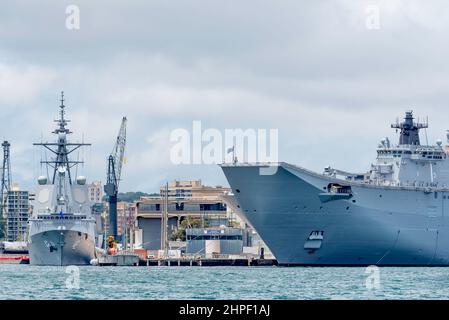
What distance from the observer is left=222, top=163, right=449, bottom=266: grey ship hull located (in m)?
91.4

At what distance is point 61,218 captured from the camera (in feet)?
412

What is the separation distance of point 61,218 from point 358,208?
40.8 meters

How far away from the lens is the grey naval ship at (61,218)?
124 m

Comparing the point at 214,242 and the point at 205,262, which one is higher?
the point at 214,242

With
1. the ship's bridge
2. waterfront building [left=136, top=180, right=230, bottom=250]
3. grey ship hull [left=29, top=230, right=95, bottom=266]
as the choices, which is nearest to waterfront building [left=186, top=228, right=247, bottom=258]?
grey ship hull [left=29, top=230, right=95, bottom=266]

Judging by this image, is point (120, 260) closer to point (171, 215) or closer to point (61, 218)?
point (61, 218)

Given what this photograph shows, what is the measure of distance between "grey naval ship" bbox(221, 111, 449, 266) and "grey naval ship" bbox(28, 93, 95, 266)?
32767mm

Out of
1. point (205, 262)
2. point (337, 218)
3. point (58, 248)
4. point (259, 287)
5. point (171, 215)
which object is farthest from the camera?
point (171, 215)

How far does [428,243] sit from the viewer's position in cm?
9981

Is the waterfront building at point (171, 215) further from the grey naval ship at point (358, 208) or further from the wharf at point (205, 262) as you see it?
the grey naval ship at point (358, 208)

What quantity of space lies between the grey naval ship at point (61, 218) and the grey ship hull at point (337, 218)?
3295 centimetres

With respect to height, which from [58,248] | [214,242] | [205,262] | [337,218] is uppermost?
[337,218]

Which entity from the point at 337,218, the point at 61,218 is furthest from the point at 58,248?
the point at 337,218
